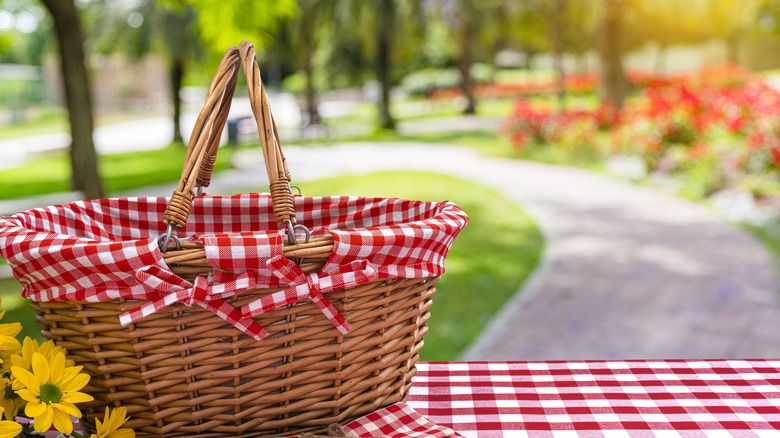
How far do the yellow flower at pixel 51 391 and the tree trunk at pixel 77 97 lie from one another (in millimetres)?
4766

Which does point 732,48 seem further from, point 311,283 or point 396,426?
point 311,283

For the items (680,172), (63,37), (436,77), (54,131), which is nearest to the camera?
(63,37)

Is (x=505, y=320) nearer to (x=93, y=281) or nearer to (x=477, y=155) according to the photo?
(x=93, y=281)

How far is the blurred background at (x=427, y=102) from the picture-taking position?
568 centimetres

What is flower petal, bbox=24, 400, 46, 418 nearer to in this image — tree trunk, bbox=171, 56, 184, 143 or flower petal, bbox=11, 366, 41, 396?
flower petal, bbox=11, 366, 41, 396

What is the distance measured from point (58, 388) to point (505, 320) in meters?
3.71

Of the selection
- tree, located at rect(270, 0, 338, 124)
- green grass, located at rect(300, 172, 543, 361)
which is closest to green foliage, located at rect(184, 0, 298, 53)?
green grass, located at rect(300, 172, 543, 361)

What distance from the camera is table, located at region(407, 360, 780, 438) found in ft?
3.44

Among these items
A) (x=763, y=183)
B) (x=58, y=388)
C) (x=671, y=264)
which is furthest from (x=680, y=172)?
(x=58, y=388)

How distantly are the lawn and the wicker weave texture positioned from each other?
8.90ft

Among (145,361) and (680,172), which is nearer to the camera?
(145,361)

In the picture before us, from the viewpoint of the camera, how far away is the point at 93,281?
0.87 metres

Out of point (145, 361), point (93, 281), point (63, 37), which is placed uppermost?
point (63, 37)

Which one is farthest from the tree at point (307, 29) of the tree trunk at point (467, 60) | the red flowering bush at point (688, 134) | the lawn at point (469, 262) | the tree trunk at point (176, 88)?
the lawn at point (469, 262)
